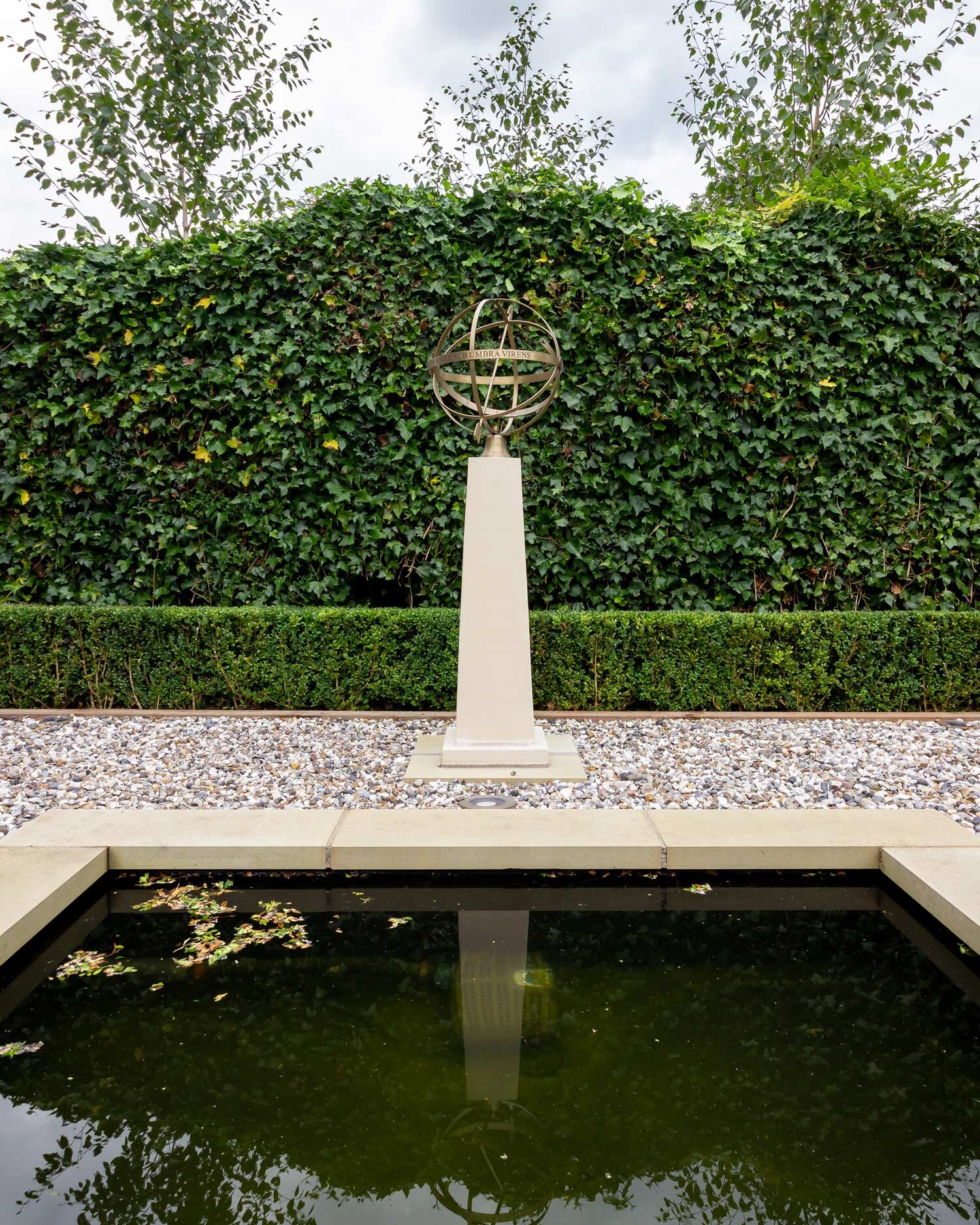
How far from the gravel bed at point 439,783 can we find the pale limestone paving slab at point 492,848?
21.5 inches

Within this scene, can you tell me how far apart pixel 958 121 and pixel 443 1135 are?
10.4 m

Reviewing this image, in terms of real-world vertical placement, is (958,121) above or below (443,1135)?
above

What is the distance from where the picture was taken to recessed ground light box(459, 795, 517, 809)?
3.69 meters

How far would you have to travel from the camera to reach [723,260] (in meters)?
5.68

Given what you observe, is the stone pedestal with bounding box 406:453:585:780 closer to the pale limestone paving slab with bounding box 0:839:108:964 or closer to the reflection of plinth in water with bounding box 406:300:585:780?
the reflection of plinth in water with bounding box 406:300:585:780

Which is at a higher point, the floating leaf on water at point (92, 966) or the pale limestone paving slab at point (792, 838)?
the pale limestone paving slab at point (792, 838)

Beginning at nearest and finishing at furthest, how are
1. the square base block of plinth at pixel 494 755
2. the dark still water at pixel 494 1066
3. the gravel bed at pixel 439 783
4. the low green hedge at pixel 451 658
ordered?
the dark still water at pixel 494 1066
the gravel bed at pixel 439 783
the square base block of plinth at pixel 494 755
the low green hedge at pixel 451 658

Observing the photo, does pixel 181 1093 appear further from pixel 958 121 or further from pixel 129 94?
pixel 958 121

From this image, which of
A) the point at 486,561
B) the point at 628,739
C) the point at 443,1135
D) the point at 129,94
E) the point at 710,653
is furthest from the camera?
the point at 129,94

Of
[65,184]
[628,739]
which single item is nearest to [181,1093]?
[628,739]

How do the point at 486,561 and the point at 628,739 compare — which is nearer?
the point at 486,561

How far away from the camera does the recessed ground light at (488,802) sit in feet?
12.1

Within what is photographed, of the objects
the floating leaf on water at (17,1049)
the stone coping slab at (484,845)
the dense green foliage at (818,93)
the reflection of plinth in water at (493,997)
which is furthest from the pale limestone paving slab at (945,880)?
the dense green foliage at (818,93)

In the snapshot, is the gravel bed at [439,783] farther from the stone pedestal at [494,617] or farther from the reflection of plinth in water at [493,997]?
the reflection of plinth in water at [493,997]
